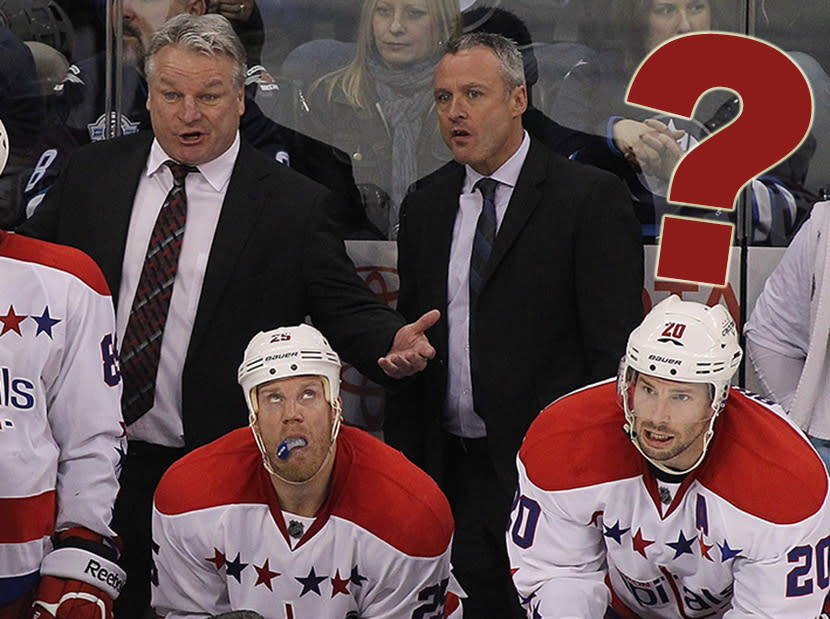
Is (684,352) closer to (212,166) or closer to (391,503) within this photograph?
(391,503)

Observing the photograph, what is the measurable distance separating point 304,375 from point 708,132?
66.6 inches

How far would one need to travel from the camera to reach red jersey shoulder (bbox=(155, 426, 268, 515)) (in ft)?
10.0

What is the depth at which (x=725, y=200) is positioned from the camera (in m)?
4.09

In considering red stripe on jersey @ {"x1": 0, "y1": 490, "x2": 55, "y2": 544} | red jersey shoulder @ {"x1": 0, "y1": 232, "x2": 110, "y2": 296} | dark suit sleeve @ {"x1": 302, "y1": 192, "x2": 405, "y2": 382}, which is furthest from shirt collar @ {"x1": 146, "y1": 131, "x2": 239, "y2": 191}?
red stripe on jersey @ {"x1": 0, "y1": 490, "x2": 55, "y2": 544}

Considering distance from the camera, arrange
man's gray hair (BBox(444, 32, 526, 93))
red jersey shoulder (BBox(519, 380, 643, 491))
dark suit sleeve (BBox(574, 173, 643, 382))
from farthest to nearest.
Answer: man's gray hair (BBox(444, 32, 526, 93)), dark suit sleeve (BBox(574, 173, 643, 382)), red jersey shoulder (BBox(519, 380, 643, 491))

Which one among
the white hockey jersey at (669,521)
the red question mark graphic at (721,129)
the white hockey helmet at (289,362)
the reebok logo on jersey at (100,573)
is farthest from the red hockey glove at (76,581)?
the red question mark graphic at (721,129)

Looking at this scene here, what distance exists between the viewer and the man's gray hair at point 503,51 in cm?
367

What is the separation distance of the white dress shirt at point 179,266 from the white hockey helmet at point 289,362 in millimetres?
501

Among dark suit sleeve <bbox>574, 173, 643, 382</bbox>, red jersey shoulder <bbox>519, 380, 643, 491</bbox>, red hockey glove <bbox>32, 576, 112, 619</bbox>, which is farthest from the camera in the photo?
dark suit sleeve <bbox>574, 173, 643, 382</bbox>

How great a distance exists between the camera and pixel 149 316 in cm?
349

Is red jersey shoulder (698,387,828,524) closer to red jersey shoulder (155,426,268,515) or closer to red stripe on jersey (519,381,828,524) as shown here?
red stripe on jersey (519,381,828,524)

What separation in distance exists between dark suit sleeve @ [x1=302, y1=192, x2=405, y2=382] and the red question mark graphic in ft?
3.22

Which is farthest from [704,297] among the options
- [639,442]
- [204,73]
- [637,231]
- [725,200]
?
[204,73]

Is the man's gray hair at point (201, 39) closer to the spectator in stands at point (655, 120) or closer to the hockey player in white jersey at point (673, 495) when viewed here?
the spectator in stands at point (655, 120)
